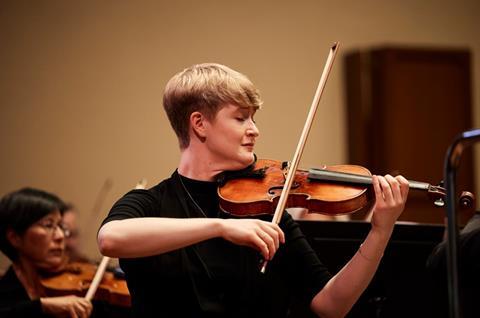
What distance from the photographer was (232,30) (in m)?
4.53

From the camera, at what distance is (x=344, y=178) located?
1.88 metres

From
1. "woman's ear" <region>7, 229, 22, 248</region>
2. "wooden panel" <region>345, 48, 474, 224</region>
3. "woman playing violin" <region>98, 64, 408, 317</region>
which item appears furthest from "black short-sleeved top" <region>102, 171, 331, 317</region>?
"wooden panel" <region>345, 48, 474, 224</region>

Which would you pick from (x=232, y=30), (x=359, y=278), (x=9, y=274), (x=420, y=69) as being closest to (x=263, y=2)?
(x=232, y=30)

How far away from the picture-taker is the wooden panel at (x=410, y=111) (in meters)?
4.70

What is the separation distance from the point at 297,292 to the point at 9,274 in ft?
4.86

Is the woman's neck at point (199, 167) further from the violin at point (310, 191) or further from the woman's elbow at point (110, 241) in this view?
the woman's elbow at point (110, 241)

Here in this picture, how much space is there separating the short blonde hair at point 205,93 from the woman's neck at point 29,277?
134 centimetres

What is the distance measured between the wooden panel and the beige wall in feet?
0.92

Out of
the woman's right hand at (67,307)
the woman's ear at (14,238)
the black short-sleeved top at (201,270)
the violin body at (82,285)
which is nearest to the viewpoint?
the black short-sleeved top at (201,270)

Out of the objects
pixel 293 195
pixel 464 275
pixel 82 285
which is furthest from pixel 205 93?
pixel 82 285

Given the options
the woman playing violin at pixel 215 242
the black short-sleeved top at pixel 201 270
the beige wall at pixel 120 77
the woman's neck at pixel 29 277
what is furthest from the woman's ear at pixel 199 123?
the beige wall at pixel 120 77

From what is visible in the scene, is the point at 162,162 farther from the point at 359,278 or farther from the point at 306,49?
the point at 359,278

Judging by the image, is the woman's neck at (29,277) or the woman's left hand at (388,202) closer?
the woman's left hand at (388,202)

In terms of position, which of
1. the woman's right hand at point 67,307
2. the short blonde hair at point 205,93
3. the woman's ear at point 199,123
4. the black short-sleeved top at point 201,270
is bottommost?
the woman's right hand at point 67,307
